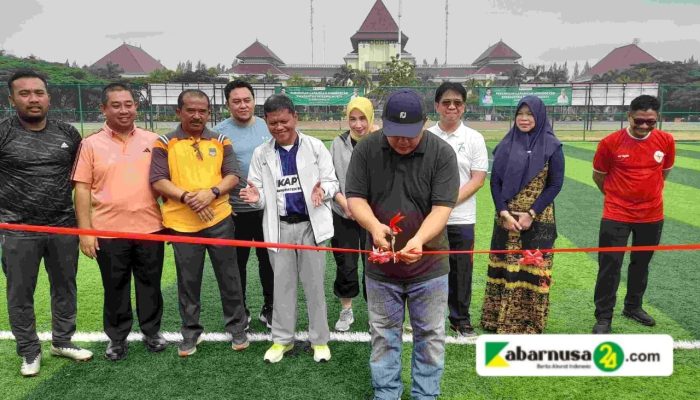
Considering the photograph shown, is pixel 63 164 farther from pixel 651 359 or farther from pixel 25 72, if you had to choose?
pixel 651 359

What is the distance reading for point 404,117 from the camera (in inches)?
106

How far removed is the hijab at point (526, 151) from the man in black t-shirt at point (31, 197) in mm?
3181

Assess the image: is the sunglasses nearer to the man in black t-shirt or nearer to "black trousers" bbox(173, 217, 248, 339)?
"black trousers" bbox(173, 217, 248, 339)

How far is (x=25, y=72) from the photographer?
3469 mm

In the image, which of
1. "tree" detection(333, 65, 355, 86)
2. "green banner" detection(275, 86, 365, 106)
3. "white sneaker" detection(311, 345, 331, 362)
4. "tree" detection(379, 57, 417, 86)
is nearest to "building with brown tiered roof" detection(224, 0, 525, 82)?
"tree" detection(333, 65, 355, 86)

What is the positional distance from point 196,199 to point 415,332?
1.74 metres

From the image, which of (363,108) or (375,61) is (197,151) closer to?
(363,108)

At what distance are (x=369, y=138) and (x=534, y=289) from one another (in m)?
1.98

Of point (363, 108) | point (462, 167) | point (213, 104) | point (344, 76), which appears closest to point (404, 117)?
point (363, 108)

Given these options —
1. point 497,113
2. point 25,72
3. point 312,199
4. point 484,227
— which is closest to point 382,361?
point 312,199

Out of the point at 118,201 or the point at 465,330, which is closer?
the point at 118,201

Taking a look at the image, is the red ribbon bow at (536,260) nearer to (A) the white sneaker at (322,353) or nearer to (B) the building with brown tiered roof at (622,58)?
(A) the white sneaker at (322,353)

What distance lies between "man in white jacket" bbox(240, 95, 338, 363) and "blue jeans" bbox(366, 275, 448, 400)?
78 centimetres

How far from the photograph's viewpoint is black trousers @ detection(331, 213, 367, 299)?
4.23m
